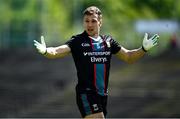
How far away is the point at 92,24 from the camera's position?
730 cm

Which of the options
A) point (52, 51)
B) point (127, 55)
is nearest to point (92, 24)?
point (52, 51)

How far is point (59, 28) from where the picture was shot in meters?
45.0

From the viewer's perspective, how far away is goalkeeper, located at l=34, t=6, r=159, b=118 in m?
7.29

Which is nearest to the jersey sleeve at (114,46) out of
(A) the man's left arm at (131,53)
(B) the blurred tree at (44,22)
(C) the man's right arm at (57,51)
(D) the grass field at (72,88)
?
(A) the man's left arm at (131,53)

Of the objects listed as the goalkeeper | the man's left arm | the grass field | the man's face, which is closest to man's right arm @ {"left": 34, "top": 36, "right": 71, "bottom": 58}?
the goalkeeper

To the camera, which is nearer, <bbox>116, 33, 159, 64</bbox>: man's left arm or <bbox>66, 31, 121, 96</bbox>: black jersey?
<bbox>66, 31, 121, 96</bbox>: black jersey

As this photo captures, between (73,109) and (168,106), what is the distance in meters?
3.39

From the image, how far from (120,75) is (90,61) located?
21.8m

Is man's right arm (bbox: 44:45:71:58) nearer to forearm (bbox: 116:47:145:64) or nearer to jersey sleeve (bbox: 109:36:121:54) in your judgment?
jersey sleeve (bbox: 109:36:121:54)

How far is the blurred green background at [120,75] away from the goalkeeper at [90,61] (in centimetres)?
1596

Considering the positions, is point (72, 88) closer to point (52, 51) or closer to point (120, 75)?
point (120, 75)

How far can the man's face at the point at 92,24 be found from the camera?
727 cm

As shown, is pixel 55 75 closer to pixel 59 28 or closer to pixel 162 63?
pixel 162 63

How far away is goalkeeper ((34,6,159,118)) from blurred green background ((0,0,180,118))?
16.0 meters
